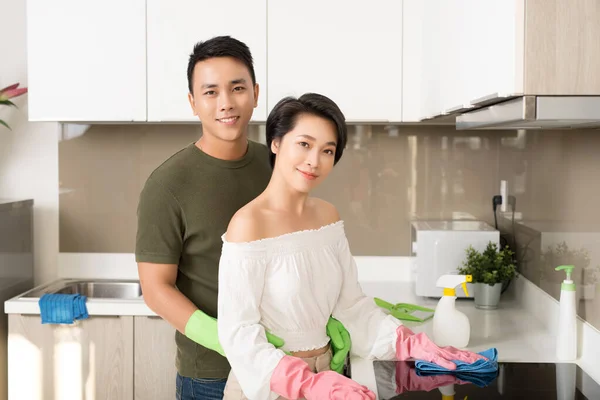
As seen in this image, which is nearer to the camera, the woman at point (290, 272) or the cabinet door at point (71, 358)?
the woman at point (290, 272)

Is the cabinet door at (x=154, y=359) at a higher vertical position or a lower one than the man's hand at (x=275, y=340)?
lower

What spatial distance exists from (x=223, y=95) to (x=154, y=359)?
1.37 m

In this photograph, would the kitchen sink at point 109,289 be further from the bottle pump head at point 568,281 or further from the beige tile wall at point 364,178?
the bottle pump head at point 568,281

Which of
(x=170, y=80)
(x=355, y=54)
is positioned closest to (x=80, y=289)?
(x=170, y=80)

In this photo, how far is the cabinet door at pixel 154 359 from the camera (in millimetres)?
2666

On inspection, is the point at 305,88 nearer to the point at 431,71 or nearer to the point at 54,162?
the point at 431,71

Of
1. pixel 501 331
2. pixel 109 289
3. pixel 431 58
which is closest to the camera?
pixel 501 331

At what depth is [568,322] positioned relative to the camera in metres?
1.93

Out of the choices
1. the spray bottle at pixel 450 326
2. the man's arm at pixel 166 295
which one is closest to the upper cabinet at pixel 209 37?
the spray bottle at pixel 450 326

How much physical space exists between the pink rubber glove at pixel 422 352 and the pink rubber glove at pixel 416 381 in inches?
1.1

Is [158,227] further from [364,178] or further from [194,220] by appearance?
[364,178]

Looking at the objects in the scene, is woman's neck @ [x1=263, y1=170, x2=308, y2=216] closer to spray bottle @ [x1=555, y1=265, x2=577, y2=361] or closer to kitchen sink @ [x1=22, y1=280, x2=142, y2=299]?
spray bottle @ [x1=555, y1=265, x2=577, y2=361]

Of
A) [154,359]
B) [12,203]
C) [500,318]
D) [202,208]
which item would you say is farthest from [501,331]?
[12,203]

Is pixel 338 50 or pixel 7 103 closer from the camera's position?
pixel 338 50
